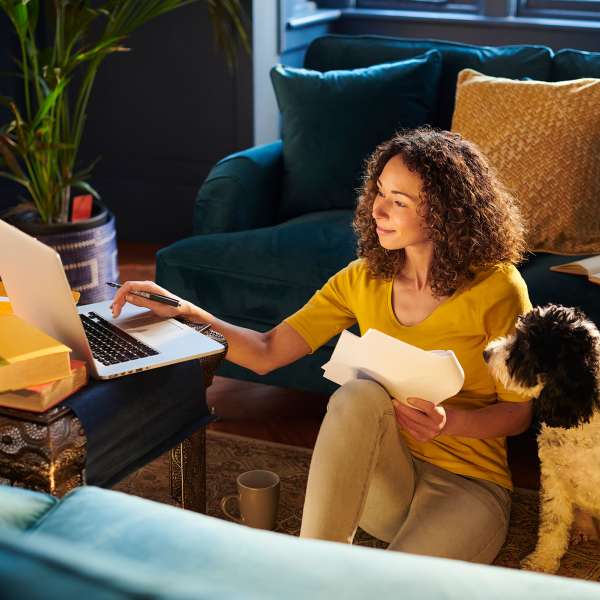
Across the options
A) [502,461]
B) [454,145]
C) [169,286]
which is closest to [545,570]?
[502,461]

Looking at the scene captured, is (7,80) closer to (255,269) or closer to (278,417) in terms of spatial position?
(255,269)

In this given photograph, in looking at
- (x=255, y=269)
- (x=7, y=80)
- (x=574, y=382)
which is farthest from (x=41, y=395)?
(x=7, y=80)

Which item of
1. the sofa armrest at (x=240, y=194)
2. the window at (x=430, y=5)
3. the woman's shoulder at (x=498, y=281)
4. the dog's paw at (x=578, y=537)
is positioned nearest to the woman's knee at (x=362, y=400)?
the woman's shoulder at (x=498, y=281)

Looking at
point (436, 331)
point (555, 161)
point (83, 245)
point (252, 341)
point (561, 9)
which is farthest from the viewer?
point (561, 9)

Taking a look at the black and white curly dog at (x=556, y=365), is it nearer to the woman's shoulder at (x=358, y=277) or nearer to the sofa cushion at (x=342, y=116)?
the woman's shoulder at (x=358, y=277)

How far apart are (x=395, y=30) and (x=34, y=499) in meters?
3.93

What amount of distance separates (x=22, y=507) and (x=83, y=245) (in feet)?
9.24

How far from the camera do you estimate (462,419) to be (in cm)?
174

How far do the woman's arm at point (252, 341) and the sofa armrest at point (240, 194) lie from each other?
1.00 m

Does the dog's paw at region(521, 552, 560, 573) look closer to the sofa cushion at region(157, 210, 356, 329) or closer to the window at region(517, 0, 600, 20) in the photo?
the sofa cushion at region(157, 210, 356, 329)

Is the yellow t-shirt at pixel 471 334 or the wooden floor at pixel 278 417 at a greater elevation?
the yellow t-shirt at pixel 471 334

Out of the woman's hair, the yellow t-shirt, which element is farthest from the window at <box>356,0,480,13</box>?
the yellow t-shirt

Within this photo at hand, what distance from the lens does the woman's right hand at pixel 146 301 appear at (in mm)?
1793

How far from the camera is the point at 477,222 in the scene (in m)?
1.82
